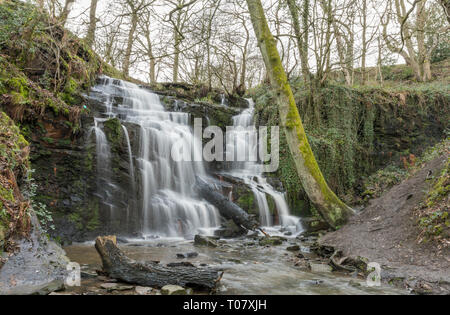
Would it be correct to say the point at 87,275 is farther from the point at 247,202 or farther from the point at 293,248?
the point at 247,202

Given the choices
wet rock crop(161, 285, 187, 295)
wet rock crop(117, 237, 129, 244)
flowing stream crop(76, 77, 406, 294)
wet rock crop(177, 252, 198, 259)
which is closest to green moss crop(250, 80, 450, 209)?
flowing stream crop(76, 77, 406, 294)

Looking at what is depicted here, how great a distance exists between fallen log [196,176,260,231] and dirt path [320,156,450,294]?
207 cm

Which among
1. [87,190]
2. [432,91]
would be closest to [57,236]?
[87,190]

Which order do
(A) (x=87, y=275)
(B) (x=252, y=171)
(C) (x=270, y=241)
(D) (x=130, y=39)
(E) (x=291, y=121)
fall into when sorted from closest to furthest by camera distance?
(A) (x=87, y=275), (E) (x=291, y=121), (C) (x=270, y=241), (B) (x=252, y=171), (D) (x=130, y=39)

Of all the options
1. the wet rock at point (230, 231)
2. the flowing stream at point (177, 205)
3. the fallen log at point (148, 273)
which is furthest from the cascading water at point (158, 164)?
the fallen log at point (148, 273)

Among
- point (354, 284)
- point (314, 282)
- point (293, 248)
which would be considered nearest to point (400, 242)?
point (354, 284)

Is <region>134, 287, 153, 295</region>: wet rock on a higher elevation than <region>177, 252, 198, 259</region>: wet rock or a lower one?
higher

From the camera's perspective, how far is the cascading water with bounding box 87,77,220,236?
26.1 feet

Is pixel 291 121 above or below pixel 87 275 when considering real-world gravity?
above

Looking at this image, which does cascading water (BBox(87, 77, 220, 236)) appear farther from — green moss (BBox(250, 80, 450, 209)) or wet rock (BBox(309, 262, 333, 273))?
wet rock (BBox(309, 262, 333, 273))

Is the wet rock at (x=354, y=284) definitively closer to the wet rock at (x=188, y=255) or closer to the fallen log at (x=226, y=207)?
the wet rock at (x=188, y=255)

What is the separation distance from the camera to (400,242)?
512cm

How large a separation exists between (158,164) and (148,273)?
226 inches

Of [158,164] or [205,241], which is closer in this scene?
[205,241]
